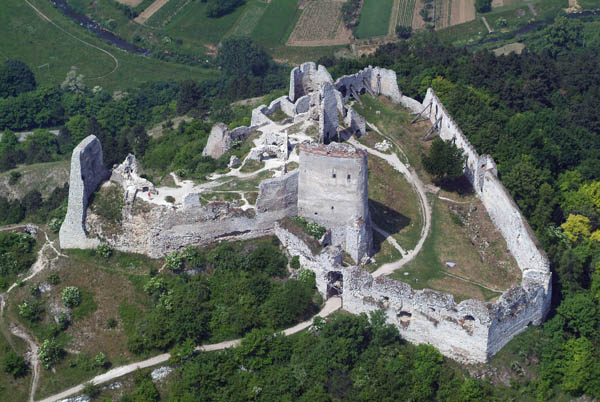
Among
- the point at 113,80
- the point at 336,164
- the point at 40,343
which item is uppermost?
the point at 336,164

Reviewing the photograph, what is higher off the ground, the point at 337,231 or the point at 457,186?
the point at 337,231

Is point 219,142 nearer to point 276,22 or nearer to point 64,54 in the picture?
point 276,22

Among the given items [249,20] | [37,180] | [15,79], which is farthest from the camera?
[249,20]

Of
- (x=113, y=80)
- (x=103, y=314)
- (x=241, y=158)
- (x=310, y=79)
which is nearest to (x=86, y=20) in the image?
(x=113, y=80)

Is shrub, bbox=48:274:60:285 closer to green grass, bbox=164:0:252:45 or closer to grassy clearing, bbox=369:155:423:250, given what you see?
grassy clearing, bbox=369:155:423:250

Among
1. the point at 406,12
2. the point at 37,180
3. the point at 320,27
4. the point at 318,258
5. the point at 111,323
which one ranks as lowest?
the point at 320,27

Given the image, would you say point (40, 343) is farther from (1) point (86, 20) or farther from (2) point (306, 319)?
(1) point (86, 20)

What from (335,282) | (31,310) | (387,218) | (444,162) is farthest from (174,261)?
(444,162)
